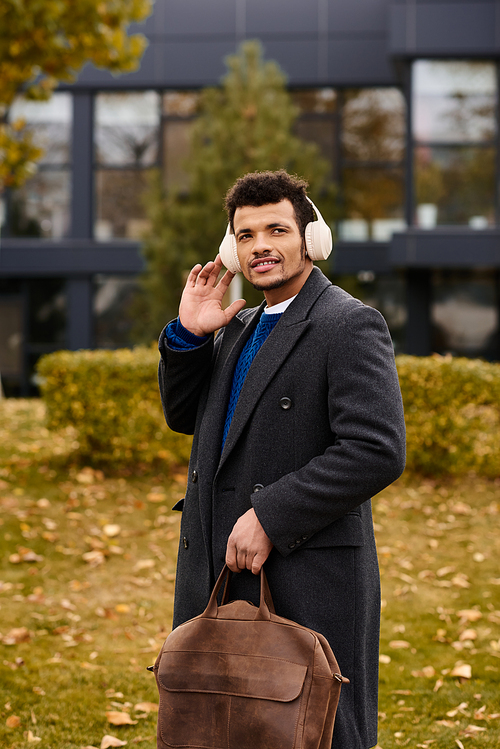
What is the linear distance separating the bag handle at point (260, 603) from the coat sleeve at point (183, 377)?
1.96ft

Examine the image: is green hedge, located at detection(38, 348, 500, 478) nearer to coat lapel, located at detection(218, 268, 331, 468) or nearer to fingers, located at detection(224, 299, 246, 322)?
fingers, located at detection(224, 299, 246, 322)

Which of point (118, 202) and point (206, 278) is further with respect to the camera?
point (118, 202)

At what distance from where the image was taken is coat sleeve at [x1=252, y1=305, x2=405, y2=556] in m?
2.09

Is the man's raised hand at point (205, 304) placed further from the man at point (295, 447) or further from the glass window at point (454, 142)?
the glass window at point (454, 142)

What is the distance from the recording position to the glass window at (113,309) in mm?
16328

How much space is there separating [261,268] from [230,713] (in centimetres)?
125

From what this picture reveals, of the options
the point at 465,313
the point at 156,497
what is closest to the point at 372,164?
the point at 465,313

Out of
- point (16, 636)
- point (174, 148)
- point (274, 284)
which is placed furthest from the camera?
point (174, 148)

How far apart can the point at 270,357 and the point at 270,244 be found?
34cm

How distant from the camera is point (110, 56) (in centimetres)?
862

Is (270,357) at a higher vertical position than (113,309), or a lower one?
lower

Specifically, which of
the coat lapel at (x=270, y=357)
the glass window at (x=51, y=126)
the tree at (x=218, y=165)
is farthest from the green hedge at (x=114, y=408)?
the glass window at (x=51, y=126)

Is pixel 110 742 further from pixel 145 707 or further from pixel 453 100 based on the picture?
pixel 453 100

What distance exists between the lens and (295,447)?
88.7 inches
